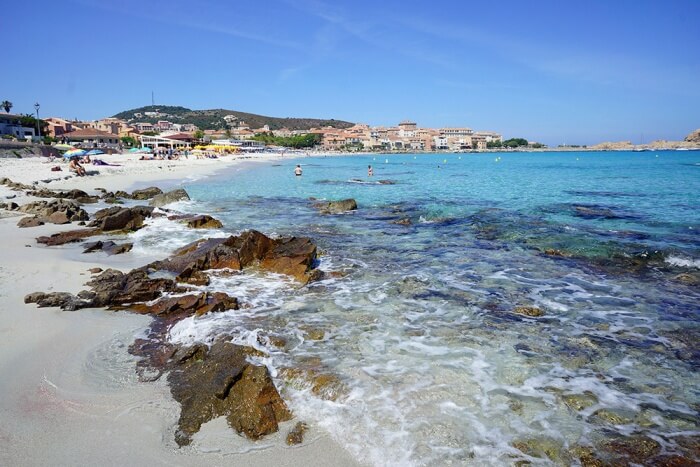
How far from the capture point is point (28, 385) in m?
5.09

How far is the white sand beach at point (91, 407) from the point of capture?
4035mm

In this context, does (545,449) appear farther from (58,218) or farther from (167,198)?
(167,198)

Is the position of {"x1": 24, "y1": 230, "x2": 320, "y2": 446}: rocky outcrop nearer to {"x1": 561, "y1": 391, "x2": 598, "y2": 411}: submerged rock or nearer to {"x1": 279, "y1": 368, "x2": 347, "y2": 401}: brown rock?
{"x1": 279, "y1": 368, "x2": 347, "y2": 401}: brown rock

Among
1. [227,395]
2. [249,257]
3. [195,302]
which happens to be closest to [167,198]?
[249,257]

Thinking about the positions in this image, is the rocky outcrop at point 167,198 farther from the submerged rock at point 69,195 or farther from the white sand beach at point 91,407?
the white sand beach at point 91,407

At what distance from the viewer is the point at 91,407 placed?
186 inches

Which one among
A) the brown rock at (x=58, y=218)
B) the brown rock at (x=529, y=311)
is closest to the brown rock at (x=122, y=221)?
the brown rock at (x=58, y=218)

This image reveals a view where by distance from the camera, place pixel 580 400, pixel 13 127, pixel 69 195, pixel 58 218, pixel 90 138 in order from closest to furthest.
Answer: pixel 580 400
pixel 58 218
pixel 69 195
pixel 13 127
pixel 90 138

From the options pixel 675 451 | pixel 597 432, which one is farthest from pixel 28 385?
pixel 675 451

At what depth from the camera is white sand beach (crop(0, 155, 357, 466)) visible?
159 inches

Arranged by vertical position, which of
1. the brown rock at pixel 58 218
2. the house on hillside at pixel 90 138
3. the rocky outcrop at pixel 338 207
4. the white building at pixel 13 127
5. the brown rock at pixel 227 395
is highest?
the white building at pixel 13 127

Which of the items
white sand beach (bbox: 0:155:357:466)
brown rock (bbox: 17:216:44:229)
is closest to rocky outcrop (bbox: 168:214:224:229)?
brown rock (bbox: 17:216:44:229)

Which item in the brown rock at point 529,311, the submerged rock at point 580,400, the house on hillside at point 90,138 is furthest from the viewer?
the house on hillside at point 90,138

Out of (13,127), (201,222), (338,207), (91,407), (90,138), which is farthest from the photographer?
(90,138)
